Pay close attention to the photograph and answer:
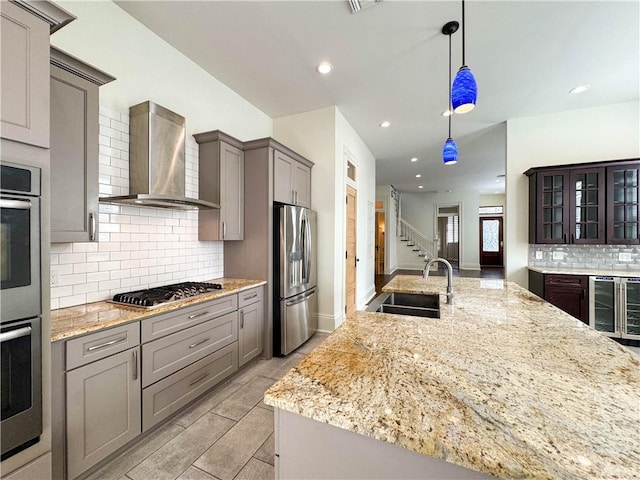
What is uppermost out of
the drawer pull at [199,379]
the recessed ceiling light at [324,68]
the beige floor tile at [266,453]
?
the recessed ceiling light at [324,68]

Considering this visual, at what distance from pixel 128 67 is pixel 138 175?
37.4 inches

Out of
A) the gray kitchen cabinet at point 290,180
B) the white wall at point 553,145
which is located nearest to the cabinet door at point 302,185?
the gray kitchen cabinet at point 290,180

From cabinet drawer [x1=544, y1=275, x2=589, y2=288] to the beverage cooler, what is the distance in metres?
0.07

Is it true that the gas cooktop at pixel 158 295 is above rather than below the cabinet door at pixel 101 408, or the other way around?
above

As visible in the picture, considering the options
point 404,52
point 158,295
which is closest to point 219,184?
point 158,295

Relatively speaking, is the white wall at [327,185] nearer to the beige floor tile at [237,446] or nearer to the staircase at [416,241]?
the beige floor tile at [237,446]

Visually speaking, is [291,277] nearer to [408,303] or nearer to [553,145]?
[408,303]

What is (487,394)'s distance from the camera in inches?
30.7

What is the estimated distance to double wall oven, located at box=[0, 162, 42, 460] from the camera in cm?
110

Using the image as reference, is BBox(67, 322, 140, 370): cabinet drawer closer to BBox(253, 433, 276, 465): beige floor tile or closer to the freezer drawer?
BBox(253, 433, 276, 465): beige floor tile

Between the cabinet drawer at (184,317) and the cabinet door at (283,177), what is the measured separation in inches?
51.2

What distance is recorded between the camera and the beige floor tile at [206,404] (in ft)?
6.62

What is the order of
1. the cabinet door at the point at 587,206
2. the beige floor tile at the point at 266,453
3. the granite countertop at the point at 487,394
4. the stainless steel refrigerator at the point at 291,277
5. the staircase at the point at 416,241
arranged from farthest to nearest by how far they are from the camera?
the staircase at the point at 416,241
the cabinet door at the point at 587,206
the stainless steel refrigerator at the point at 291,277
the beige floor tile at the point at 266,453
the granite countertop at the point at 487,394

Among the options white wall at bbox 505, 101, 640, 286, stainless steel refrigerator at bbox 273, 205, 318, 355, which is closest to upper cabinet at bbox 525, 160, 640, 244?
white wall at bbox 505, 101, 640, 286
